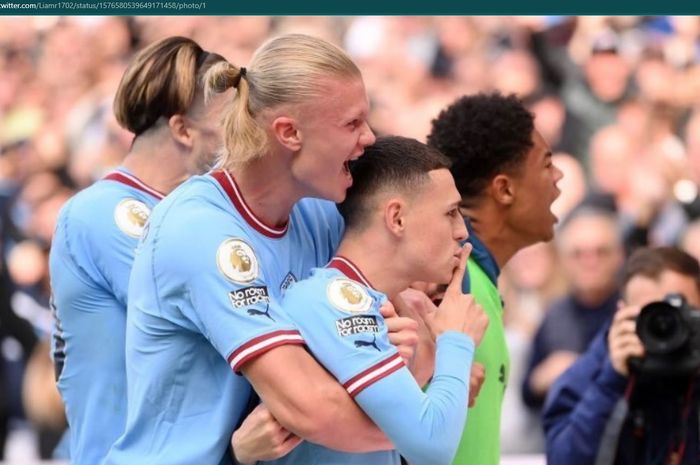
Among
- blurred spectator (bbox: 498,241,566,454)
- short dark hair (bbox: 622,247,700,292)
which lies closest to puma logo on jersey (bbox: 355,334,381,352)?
short dark hair (bbox: 622,247,700,292)

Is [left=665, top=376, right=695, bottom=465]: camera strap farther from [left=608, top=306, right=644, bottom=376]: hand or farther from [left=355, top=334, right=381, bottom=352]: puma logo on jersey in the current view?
[left=355, top=334, right=381, bottom=352]: puma logo on jersey

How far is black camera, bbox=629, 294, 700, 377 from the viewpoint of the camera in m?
3.81

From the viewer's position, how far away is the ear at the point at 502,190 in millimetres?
3539

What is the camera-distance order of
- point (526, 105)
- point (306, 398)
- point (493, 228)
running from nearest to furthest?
point (306, 398)
point (493, 228)
point (526, 105)

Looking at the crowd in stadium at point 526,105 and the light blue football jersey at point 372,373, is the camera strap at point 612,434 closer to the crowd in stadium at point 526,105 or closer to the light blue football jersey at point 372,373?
the light blue football jersey at point 372,373

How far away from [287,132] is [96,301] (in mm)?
783

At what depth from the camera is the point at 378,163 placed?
2.68 meters

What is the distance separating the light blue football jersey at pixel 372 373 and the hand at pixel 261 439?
0.11 meters

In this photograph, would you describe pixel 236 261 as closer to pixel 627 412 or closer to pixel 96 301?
pixel 96 301

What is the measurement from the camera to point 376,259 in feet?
8.55

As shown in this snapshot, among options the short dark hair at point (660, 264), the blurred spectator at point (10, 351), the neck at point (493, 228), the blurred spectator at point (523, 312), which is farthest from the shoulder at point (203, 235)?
the blurred spectator at point (10, 351)

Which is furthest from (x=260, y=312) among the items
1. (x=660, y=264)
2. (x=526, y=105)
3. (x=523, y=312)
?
(x=526, y=105)

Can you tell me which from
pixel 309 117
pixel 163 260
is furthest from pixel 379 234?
pixel 163 260

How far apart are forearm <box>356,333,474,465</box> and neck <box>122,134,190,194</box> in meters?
1.04
